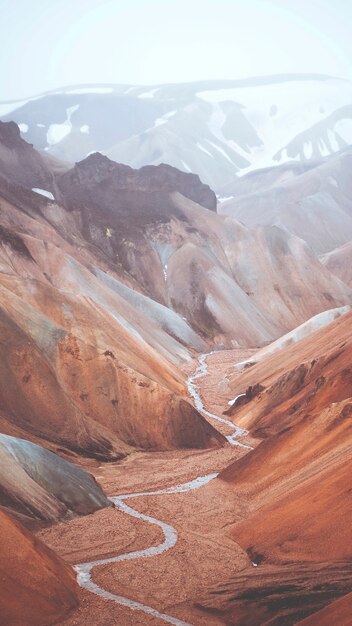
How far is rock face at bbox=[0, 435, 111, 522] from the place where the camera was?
22719 mm

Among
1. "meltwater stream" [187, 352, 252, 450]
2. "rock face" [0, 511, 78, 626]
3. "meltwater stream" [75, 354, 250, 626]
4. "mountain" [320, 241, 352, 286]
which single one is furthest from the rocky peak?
"rock face" [0, 511, 78, 626]

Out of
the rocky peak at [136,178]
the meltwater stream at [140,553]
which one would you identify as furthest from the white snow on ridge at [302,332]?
the rocky peak at [136,178]

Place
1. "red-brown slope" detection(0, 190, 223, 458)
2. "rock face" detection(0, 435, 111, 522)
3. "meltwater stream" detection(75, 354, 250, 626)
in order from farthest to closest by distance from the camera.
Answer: "red-brown slope" detection(0, 190, 223, 458) < "rock face" detection(0, 435, 111, 522) < "meltwater stream" detection(75, 354, 250, 626)

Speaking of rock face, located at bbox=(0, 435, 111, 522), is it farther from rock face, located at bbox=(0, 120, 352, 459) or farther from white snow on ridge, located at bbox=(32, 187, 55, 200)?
white snow on ridge, located at bbox=(32, 187, 55, 200)

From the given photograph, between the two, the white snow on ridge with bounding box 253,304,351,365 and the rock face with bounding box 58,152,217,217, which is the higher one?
the rock face with bounding box 58,152,217,217

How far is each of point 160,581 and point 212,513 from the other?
7.87m

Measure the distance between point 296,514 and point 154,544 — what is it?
4.09 meters

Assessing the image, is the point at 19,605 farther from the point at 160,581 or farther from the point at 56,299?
the point at 56,299

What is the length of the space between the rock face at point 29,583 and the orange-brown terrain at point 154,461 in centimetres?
4

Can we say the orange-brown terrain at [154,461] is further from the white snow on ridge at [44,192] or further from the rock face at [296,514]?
the white snow on ridge at [44,192]

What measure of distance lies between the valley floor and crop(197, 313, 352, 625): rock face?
24.2 inches

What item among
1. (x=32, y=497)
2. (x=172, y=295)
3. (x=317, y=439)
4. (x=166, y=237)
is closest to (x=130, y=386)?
(x=317, y=439)

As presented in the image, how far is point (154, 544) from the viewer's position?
22641mm

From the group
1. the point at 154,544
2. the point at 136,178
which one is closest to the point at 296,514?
the point at 154,544
